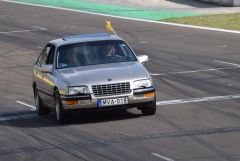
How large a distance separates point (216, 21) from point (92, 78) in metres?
23.9

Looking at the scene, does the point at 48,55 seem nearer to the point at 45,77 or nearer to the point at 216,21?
the point at 45,77

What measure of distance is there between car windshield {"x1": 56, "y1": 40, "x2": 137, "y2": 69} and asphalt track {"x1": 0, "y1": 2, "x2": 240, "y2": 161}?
103 cm

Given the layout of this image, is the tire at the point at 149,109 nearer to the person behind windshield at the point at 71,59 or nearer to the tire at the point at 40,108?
the person behind windshield at the point at 71,59

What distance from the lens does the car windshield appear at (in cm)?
1752

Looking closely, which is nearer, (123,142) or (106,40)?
(123,142)

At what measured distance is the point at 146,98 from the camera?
16.5 m

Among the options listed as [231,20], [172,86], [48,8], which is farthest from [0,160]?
[48,8]

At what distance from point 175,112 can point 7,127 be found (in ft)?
10.4

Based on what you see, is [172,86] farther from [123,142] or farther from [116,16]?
[116,16]

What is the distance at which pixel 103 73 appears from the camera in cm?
1661

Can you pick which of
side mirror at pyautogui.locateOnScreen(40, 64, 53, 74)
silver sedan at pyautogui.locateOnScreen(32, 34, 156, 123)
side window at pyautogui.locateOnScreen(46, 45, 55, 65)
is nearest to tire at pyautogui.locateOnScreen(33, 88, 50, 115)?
silver sedan at pyautogui.locateOnScreen(32, 34, 156, 123)

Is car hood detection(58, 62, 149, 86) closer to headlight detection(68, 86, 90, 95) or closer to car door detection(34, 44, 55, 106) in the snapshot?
headlight detection(68, 86, 90, 95)

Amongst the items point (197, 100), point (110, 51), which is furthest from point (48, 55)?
point (197, 100)

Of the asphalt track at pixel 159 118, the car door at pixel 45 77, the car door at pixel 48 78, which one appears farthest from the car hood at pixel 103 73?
the asphalt track at pixel 159 118
